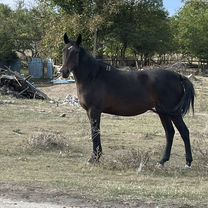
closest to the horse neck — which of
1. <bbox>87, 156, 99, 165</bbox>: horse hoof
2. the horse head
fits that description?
the horse head

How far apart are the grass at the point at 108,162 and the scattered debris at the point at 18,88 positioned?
9.68 m

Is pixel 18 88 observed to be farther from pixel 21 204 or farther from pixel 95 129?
pixel 21 204

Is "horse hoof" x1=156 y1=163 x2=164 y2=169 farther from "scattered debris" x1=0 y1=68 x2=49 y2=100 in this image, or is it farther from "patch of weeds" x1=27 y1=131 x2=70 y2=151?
"scattered debris" x1=0 y1=68 x2=49 y2=100

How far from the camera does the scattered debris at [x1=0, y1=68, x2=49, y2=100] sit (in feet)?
97.2

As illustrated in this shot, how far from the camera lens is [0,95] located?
28875mm

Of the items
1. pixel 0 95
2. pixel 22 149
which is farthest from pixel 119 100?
pixel 0 95

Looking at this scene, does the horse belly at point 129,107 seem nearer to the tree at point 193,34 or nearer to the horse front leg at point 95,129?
the horse front leg at point 95,129

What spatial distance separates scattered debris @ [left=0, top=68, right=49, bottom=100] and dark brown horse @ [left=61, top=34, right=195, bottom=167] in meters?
18.0

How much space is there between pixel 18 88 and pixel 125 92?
19.0m

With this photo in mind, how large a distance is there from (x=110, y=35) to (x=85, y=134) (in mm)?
44529

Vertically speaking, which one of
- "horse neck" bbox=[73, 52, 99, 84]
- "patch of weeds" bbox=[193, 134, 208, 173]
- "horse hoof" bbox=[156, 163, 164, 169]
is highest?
"horse neck" bbox=[73, 52, 99, 84]

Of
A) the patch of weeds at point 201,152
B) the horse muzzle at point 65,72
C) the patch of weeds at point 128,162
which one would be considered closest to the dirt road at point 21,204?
the patch of weeds at point 128,162

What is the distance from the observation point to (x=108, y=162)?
11422 mm

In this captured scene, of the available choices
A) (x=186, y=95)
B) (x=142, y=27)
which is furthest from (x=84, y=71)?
(x=142, y=27)
